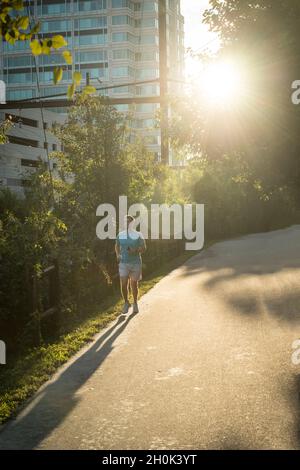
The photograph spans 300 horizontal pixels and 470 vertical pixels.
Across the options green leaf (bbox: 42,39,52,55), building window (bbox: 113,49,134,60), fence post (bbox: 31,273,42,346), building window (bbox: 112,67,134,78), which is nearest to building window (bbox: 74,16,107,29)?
building window (bbox: 113,49,134,60)

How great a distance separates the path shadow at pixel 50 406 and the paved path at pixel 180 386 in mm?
10

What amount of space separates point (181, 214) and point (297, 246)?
17.5ft

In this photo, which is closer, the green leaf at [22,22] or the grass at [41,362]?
the green leaf at [22,22]

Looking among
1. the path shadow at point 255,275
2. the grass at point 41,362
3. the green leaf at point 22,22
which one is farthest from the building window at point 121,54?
the green leaf at point 22,22

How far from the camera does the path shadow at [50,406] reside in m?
5.80

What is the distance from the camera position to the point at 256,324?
35.9 feet

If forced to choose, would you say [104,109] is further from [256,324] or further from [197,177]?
[197,177]

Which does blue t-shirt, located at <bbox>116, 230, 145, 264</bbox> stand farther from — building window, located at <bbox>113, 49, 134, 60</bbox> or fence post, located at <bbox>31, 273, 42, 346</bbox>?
building window, located at <bbox>113, 49, 134, 60</bbox>

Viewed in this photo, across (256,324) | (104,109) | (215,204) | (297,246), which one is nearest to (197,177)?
(215,204)

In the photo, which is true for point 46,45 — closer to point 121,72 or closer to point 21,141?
point 21,141

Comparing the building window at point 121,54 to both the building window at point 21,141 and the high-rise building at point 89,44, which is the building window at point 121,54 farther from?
the building window at point 21,141

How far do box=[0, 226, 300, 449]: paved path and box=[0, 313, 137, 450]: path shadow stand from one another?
0.03 feet

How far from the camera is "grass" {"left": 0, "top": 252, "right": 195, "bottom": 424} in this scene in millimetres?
7062
